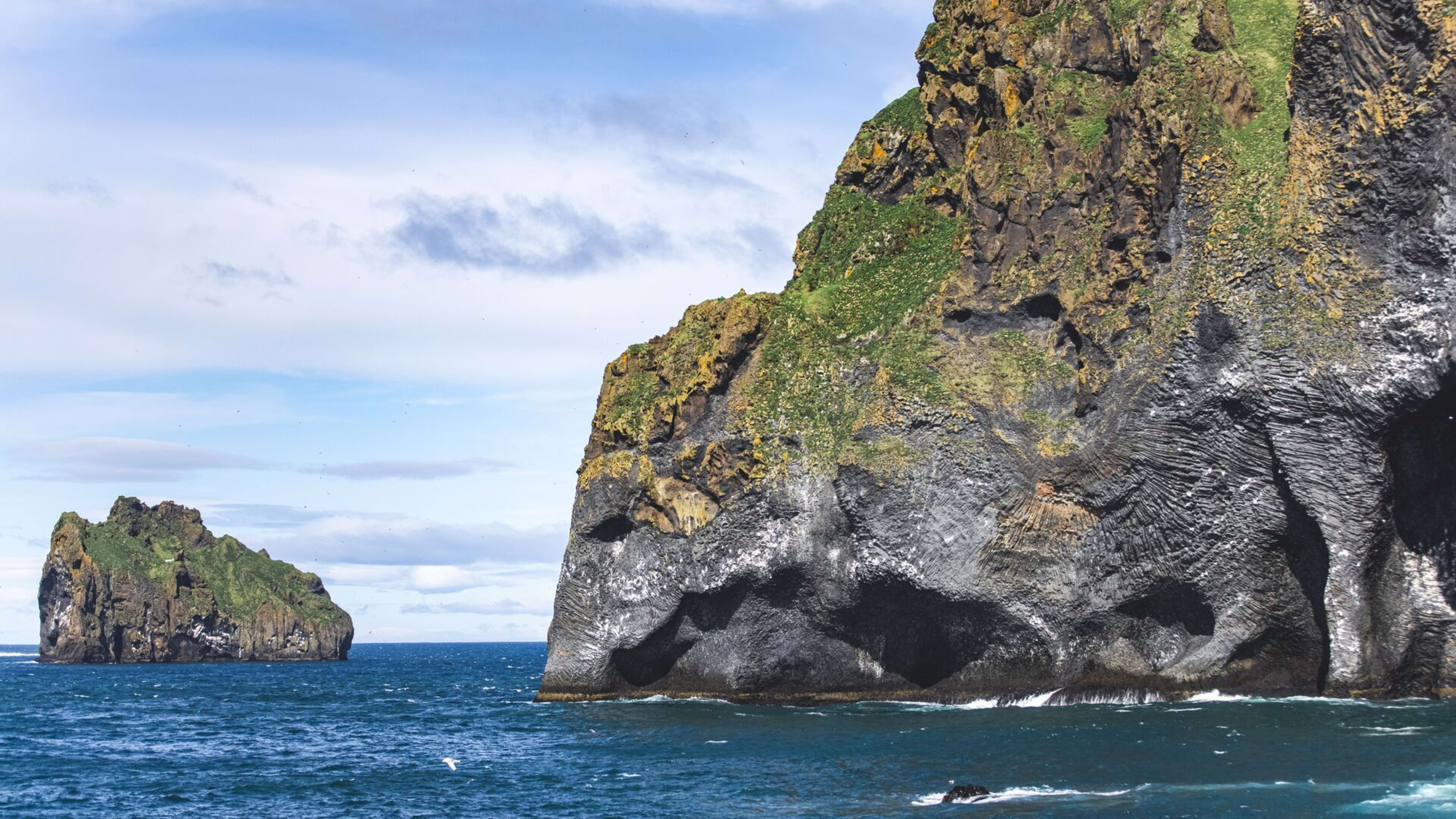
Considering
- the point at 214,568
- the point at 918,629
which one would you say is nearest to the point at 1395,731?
the point at 918,629

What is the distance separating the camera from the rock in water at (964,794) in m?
31.3

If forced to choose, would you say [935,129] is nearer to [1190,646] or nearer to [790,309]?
[790,309]

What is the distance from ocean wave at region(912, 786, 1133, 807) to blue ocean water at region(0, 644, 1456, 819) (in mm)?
111

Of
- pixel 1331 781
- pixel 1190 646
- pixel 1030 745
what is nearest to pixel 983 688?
pixel 1190 646

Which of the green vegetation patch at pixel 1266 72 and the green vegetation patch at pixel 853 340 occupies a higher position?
the green vegetation patch at pixel 1266 72

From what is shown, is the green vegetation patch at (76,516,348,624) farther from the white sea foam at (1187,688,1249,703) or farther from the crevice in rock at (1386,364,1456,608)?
the crevice in rock at (1386,364,1456,608)

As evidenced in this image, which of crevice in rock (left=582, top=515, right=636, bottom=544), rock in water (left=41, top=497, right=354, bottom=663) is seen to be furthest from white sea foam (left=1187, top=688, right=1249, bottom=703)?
rock in water (left=41, top=497, right=354, bottom=663)

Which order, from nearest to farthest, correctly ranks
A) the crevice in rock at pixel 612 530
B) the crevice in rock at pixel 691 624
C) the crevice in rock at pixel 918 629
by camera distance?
the crevice in rock at pixel 918 629 → the crevice in rock at pixel 691 624 → the crevice in rock at pixel 612 530

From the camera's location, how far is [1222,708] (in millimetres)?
42594

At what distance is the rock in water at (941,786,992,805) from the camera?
31.3 metres

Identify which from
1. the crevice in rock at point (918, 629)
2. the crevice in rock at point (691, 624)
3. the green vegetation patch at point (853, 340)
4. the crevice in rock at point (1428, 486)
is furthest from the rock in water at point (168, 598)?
the crevice in rock at point (1428, 486)

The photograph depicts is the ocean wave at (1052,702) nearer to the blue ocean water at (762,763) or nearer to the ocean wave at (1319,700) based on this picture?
the blue ocean water at (762,763)

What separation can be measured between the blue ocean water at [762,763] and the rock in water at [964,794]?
1.23 feet

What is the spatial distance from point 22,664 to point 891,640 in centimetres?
16084
